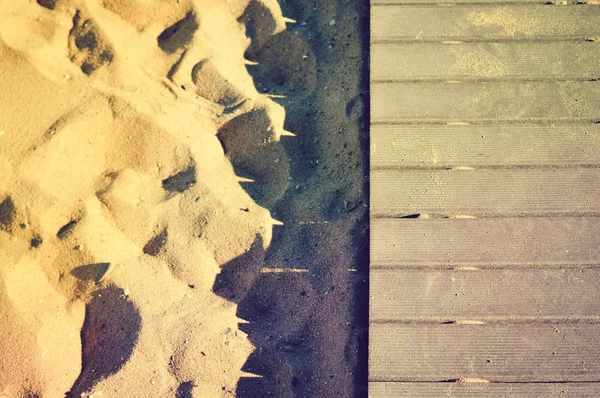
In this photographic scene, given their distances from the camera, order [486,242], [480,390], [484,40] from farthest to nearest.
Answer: [484,40], [486,242], [480,390]

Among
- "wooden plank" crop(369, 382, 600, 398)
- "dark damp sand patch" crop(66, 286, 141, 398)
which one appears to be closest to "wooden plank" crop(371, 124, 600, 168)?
"wooden plank" crop(369, 382, 600, 398)

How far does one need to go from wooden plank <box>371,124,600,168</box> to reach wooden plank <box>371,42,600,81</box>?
12.4 inches

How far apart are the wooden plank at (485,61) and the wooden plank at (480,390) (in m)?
1.67

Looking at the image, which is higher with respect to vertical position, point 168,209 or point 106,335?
point 168,209

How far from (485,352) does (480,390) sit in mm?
190

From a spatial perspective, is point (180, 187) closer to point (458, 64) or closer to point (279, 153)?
point (279, 153)

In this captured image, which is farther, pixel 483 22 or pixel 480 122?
pixel 483 22

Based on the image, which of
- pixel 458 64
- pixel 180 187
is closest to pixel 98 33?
pixel 180 187

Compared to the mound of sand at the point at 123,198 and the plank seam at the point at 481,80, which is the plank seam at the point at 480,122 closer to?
the plank seam at the point at 481,80

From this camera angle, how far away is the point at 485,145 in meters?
2.78

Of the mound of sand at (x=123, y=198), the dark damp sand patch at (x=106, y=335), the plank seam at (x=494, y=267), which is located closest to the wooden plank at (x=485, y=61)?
the mound of sand at (x=123, y=198)

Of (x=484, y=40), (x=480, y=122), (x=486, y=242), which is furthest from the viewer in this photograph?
(x=484, y=40)

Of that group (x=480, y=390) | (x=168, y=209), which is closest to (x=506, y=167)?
(x=480, y=390)

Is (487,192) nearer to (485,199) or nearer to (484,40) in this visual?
(485,199)
